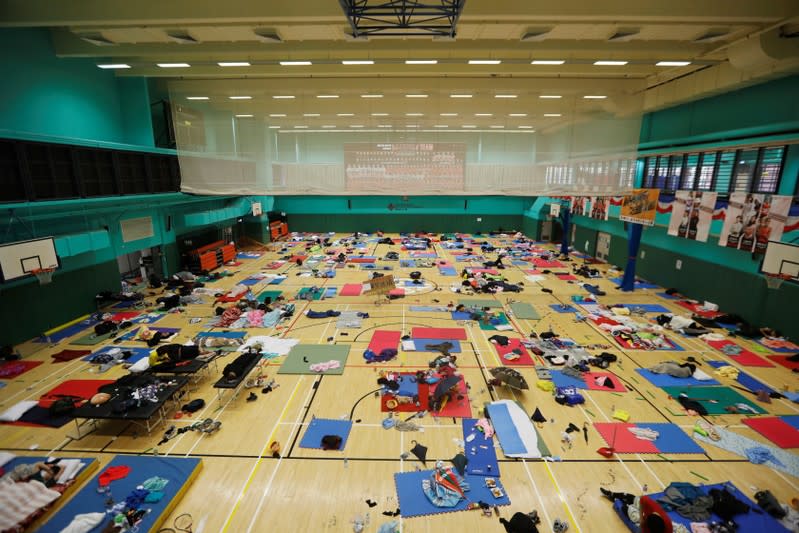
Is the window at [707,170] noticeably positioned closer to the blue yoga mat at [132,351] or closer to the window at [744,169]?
the window at [744,169]

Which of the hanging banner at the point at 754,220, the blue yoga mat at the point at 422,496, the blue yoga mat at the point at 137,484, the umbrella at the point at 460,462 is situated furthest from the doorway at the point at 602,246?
the blue yoga mat at the point at 137,484

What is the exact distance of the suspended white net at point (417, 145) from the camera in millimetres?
11812

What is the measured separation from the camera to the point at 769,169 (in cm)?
1170

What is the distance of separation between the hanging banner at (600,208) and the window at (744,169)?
6.80m

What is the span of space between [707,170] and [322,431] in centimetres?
1703

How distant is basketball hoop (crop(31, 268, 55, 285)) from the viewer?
1087 centimetres

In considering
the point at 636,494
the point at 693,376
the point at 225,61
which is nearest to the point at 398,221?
the point at 225,61

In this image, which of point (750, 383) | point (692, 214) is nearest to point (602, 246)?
point (692, 214)

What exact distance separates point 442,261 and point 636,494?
1690 cm

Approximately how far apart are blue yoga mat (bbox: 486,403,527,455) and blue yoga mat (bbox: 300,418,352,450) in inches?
125

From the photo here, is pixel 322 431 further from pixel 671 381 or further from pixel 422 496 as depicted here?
pixel 671 381

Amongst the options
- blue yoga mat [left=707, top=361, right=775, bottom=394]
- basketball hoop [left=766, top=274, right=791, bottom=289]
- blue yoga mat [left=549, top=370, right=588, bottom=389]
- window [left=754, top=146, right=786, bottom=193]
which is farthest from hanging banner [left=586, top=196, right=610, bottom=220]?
blue yoga mat [left=549, top=370, right=588, bottom=389]

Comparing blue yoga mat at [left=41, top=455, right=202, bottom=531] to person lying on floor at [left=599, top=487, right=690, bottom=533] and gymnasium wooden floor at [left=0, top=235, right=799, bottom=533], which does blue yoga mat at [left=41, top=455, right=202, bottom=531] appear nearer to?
gymnasium wooden floor at [left=0, top=235, right=799, bottom=533]

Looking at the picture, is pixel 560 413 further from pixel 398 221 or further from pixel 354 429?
pixel 398 221
